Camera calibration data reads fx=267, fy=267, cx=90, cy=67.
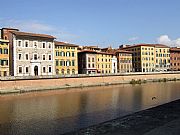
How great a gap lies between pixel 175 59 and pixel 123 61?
2777cm

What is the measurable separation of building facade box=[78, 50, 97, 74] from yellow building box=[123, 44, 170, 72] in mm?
23853

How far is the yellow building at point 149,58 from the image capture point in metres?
95.9

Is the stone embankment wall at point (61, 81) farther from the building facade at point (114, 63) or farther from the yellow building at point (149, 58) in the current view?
the yellow building at point (149, 58)

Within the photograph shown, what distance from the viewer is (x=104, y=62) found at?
8269 centimetres

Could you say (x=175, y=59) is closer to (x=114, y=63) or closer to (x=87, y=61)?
(x=114, y=63)

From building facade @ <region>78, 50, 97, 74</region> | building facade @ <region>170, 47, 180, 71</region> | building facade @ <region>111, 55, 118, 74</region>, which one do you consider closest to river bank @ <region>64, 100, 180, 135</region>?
building facade @ <region>78, 50, 97, 74</region>

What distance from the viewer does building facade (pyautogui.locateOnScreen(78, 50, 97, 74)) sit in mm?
76588

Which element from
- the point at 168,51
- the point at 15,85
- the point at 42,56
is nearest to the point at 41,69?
the point at 42,56

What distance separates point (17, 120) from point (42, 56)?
40.9 m

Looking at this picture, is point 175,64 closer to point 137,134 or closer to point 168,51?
point 168,51

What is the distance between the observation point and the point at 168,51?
10312cm

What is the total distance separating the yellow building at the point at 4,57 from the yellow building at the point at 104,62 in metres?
30.8

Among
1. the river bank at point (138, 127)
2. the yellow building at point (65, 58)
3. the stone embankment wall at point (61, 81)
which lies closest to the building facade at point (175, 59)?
the stone embankment wall at point (61, 81)

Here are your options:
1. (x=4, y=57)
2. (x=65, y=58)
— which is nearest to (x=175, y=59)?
(x=65, y=58)
